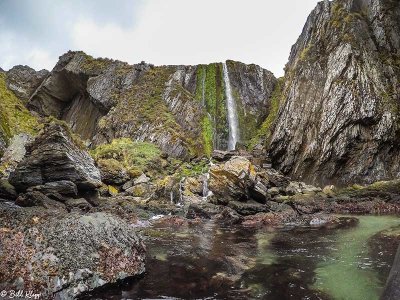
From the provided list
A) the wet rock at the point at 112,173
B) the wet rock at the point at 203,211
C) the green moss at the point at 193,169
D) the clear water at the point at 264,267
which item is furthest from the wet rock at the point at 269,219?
the wet rock at the point at 112,173

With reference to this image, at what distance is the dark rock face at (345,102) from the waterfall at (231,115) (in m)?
13.2

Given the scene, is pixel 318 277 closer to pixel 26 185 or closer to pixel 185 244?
pixel 185 244

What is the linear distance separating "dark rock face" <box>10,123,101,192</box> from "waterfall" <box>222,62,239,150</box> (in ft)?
105

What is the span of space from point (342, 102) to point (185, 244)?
2697 cm

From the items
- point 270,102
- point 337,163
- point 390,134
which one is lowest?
point 337,163

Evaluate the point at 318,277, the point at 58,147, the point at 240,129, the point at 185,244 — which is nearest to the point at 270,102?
the point at 240,129

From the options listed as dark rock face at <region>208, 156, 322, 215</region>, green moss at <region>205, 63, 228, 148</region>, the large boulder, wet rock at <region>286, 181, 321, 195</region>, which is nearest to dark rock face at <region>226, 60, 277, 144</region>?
green moss at <region>205, 63, 228, 148</region>

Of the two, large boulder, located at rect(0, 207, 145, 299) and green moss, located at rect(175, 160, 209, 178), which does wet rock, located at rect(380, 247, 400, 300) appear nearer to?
large boulder, located at rect(0, 207, 145, 299)

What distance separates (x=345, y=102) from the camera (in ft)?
113

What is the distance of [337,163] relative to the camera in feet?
111

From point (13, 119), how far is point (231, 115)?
34.2m

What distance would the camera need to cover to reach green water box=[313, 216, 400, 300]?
7.57 m

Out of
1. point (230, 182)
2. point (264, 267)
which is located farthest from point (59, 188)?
point (264, 267)

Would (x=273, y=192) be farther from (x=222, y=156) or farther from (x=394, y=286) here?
(x=394, y=286)
